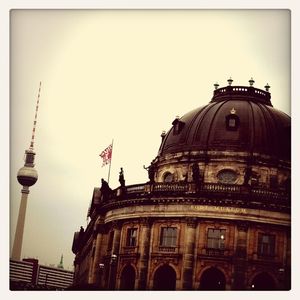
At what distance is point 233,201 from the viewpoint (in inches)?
1673

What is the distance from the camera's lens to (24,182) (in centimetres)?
3378

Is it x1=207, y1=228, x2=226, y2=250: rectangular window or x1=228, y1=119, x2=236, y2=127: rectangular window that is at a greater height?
x1=228, y1=119, x2=236, y2=127: rectangular window

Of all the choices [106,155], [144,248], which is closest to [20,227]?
A: [106,155]

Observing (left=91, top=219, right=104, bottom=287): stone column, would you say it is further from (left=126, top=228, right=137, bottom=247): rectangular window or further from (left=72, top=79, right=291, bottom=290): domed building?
(left=126, top=228, right=137, bottom=247): rectangular window

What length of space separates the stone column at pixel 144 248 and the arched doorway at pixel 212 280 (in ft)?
11.4

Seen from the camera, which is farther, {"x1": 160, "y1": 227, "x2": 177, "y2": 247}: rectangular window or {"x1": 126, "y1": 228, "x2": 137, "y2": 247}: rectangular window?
{"x1": 126, "y1": 228, "x2": 137, "y2": 247}: rectangular window

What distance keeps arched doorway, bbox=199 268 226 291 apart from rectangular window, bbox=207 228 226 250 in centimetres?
142

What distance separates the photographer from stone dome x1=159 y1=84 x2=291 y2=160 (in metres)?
48.7

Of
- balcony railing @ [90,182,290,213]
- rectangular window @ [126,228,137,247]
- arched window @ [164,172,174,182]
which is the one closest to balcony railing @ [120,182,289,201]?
balcony railing @ [90,182,290,213]

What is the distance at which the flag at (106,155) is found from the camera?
41.4m

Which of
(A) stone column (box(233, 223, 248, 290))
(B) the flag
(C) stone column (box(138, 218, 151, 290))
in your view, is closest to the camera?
(A) stone column (box(233, 223, 248, 290))

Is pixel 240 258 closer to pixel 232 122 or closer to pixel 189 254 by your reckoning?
pixel 189 254

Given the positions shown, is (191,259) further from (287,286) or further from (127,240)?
(287,286)

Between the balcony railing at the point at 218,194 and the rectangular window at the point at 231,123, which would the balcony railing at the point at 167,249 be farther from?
the rectangular window at the point at 231,123
